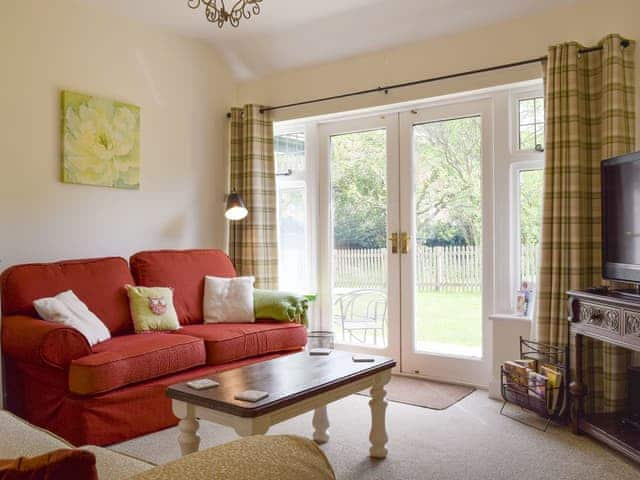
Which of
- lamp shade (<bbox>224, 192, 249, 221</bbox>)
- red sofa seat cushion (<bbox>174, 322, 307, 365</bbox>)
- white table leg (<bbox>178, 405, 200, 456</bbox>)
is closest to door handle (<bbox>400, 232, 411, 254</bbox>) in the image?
red sofa seat cushion (<bbox>174, 322, 307, 365</bbox>)

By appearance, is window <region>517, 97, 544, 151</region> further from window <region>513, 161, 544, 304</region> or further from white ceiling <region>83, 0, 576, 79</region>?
white ceiling <region>83, 0, 576, 79</region>

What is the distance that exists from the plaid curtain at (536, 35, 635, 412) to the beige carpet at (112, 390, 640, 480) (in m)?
0.54

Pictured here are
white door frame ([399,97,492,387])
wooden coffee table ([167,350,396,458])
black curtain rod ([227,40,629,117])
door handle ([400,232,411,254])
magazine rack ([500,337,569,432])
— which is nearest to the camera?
wooden coffee table ([167,350,396,458])

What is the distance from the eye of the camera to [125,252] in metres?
4.14

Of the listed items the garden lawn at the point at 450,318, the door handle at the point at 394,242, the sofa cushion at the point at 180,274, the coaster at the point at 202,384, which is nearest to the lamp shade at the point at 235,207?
the sofa cushion at the point at 180,274

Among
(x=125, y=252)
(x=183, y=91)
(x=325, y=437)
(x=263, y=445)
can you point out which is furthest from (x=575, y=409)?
(x=183, y=91)

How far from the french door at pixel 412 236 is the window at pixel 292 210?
0.63ft

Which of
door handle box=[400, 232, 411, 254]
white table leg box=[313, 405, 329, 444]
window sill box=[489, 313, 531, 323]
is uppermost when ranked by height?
door handle box=[400, 232, 411, 254]

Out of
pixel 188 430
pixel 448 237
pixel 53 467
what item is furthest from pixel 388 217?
pixel 53 467

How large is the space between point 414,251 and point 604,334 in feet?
5.68

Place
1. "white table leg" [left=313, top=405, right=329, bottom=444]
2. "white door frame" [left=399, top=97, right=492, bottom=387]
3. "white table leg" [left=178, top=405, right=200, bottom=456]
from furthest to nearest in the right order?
"white door frame" [left=399, top=97, right=492, bottom=387] → "white table leg" [left=313, top=405, right=329, bottom=444] → "white table leg" [left=178, top=405, right=200, bottom=456]

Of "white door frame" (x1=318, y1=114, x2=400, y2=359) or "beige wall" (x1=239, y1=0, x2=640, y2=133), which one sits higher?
"beige wall" (x1=239, y1=0, x2=640, y2=133)

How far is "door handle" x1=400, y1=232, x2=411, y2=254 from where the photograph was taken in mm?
4266

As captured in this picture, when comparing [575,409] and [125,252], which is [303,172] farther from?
[575,409]
